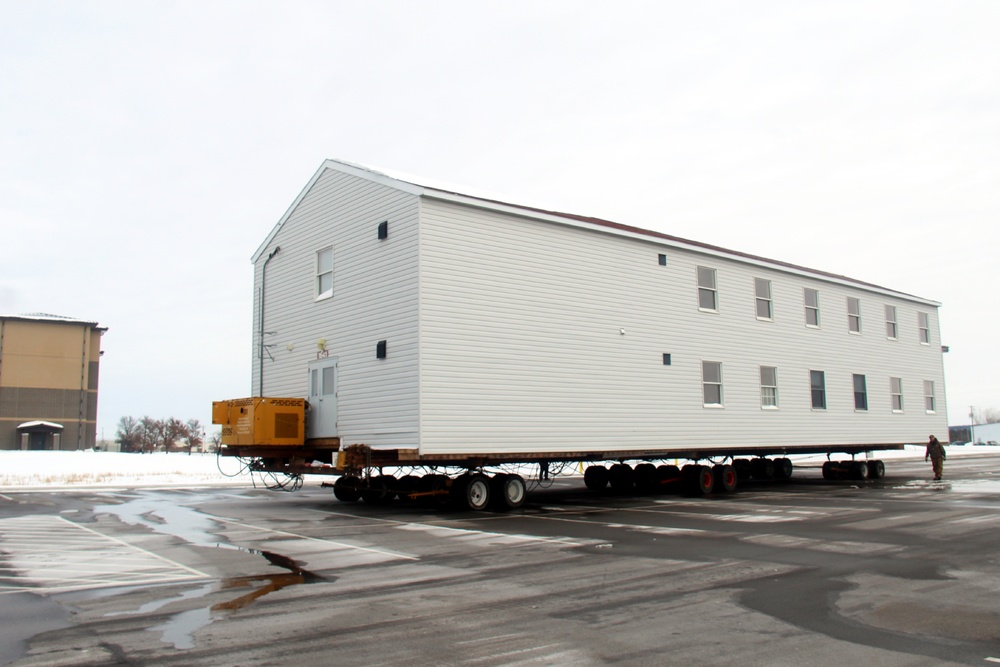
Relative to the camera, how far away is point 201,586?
30.0 ft

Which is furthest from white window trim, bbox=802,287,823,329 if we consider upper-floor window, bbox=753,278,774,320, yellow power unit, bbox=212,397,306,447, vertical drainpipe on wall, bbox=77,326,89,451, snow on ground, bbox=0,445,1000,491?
vertical drainpipe on wall, bbox=77,326,89,451

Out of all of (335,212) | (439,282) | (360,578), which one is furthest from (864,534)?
(335,212)

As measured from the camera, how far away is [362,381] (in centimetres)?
1930

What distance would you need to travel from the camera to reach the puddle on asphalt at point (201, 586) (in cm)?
727

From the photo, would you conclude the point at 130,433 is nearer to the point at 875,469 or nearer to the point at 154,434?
the point at 154,434

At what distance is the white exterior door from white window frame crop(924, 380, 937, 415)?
2407 cm

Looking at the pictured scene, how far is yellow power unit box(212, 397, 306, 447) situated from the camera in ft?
62.1

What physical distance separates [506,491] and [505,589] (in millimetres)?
9632

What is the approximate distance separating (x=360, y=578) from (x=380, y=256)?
431 inches

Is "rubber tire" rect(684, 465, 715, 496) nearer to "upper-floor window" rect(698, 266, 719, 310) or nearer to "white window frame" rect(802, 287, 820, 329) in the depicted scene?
"upper-floor window" rect(698, 266, 719, 310)

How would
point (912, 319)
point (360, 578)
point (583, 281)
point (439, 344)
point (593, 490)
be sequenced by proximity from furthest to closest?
point (912, 319) < point (593, 490) < point (583, 281) < point (439, 344) < point (360, 578)

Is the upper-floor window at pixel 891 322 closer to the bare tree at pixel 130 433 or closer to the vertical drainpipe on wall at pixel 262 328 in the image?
the vertical drainpipe on wall at pixel 262 328

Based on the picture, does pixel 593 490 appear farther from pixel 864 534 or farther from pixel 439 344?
pixel 864 534

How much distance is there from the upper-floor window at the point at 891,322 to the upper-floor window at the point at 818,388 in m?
5.32
